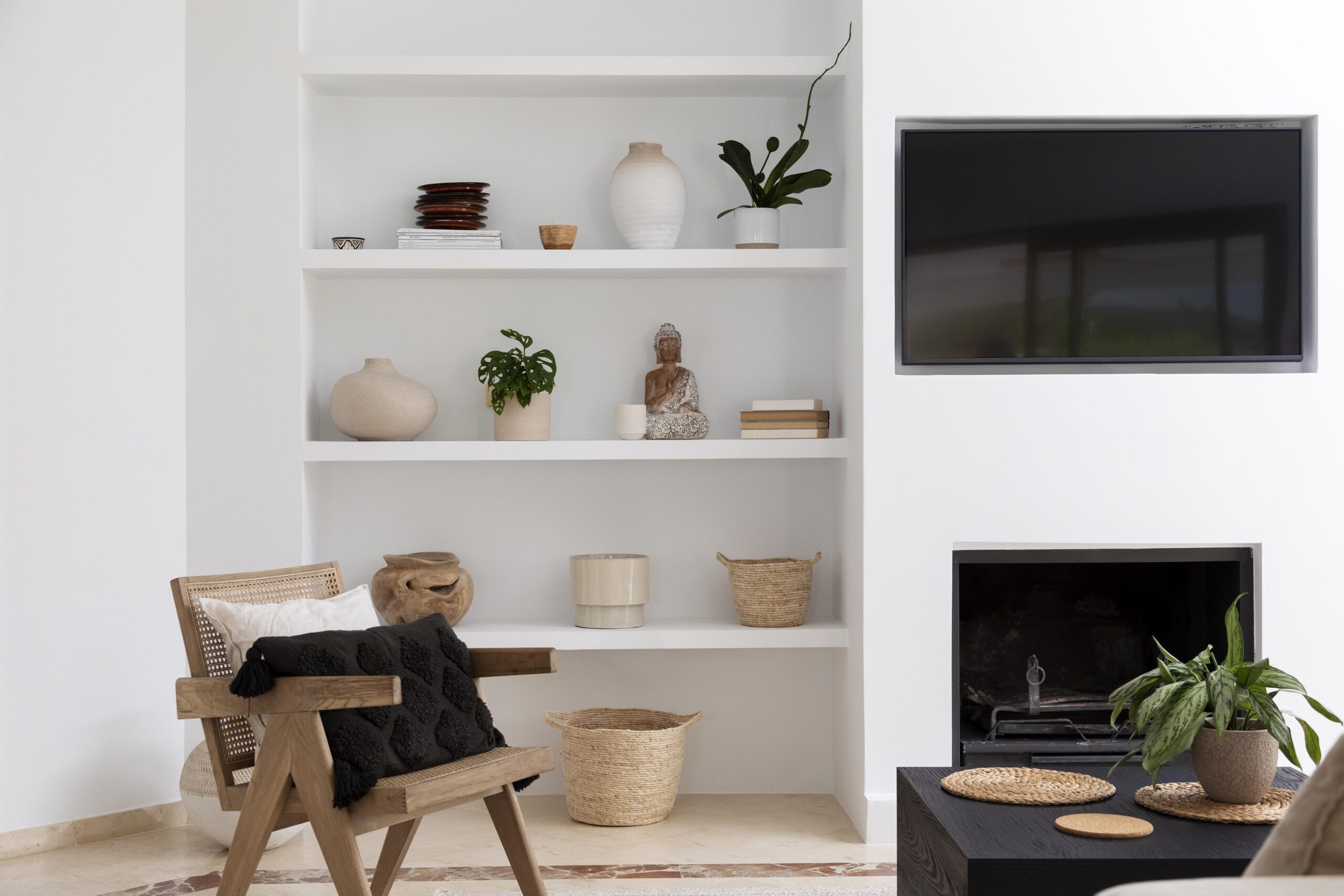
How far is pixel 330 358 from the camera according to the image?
3541mm

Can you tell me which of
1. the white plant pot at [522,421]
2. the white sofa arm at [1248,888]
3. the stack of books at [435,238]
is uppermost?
the stack of books at [435,238]

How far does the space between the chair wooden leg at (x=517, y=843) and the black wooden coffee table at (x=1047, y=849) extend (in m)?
0.81

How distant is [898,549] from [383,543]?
1583 mm

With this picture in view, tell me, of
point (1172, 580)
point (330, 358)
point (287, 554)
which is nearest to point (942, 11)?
point (1172, 580)

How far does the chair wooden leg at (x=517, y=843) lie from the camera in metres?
2.36

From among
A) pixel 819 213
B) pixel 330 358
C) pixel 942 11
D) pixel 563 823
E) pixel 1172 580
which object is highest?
pixel 942 11

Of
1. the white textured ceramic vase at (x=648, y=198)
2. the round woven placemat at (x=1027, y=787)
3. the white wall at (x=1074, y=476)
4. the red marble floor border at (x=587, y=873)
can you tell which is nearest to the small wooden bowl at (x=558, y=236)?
the white textured ceramic vase at (x=648, y=198)

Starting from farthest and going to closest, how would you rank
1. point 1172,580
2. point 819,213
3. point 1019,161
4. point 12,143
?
point 819,213, point 1172,580, point 1019,161, point 12,143

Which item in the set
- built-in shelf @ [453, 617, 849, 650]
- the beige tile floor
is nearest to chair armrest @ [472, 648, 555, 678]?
the beige tile floor

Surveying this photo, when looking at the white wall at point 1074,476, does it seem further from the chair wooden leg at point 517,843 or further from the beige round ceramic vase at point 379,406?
the beige round ceramic vase at point 379,406

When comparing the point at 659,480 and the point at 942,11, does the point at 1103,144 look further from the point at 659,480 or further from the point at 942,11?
the point at 659,480

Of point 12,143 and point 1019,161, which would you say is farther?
point 1019,161

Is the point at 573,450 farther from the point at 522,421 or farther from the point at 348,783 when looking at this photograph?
the point at 348,783

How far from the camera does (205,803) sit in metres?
2.88
